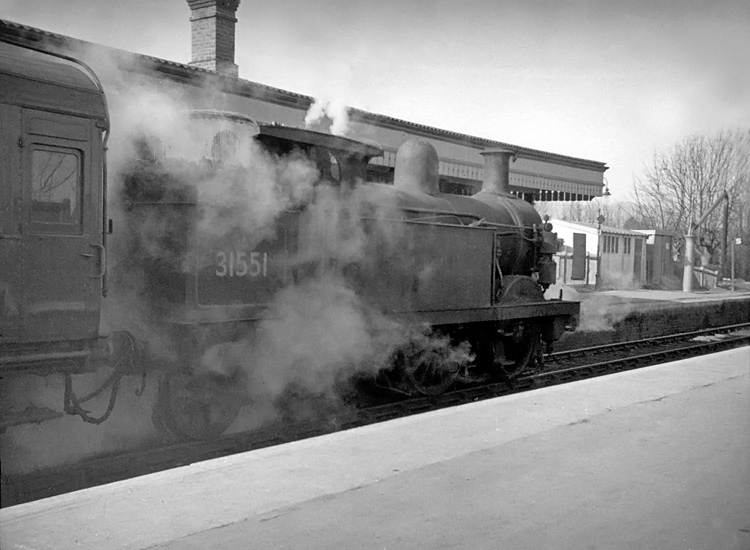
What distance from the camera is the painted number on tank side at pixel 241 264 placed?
17.6ft

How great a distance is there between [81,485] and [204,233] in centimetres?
188

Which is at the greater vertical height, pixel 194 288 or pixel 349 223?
pixel 349 223

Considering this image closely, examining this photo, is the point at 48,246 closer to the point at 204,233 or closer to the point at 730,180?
the point at 204,233

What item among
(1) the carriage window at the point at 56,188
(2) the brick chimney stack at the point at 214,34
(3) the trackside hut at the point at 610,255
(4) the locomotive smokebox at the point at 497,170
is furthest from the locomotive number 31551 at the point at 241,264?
(3) the trackside hut at the point at 610,255

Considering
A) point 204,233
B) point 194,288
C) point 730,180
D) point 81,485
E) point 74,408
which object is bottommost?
point 81,485

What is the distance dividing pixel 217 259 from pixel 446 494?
244 cm

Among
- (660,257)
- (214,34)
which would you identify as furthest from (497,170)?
(660,257)

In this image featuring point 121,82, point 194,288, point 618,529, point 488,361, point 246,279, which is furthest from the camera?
point 488,361

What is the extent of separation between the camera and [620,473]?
445 centimetres

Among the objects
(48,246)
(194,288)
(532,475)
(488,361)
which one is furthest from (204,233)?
(488,361)

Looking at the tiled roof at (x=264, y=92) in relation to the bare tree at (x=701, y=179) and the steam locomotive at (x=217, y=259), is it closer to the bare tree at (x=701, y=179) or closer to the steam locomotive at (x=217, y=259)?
the steam locomotive at (x=217, y=259)

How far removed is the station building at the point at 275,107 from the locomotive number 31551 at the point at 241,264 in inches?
66.2

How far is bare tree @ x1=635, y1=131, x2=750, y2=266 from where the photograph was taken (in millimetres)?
8805

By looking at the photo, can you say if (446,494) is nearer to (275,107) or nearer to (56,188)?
(56,188)
